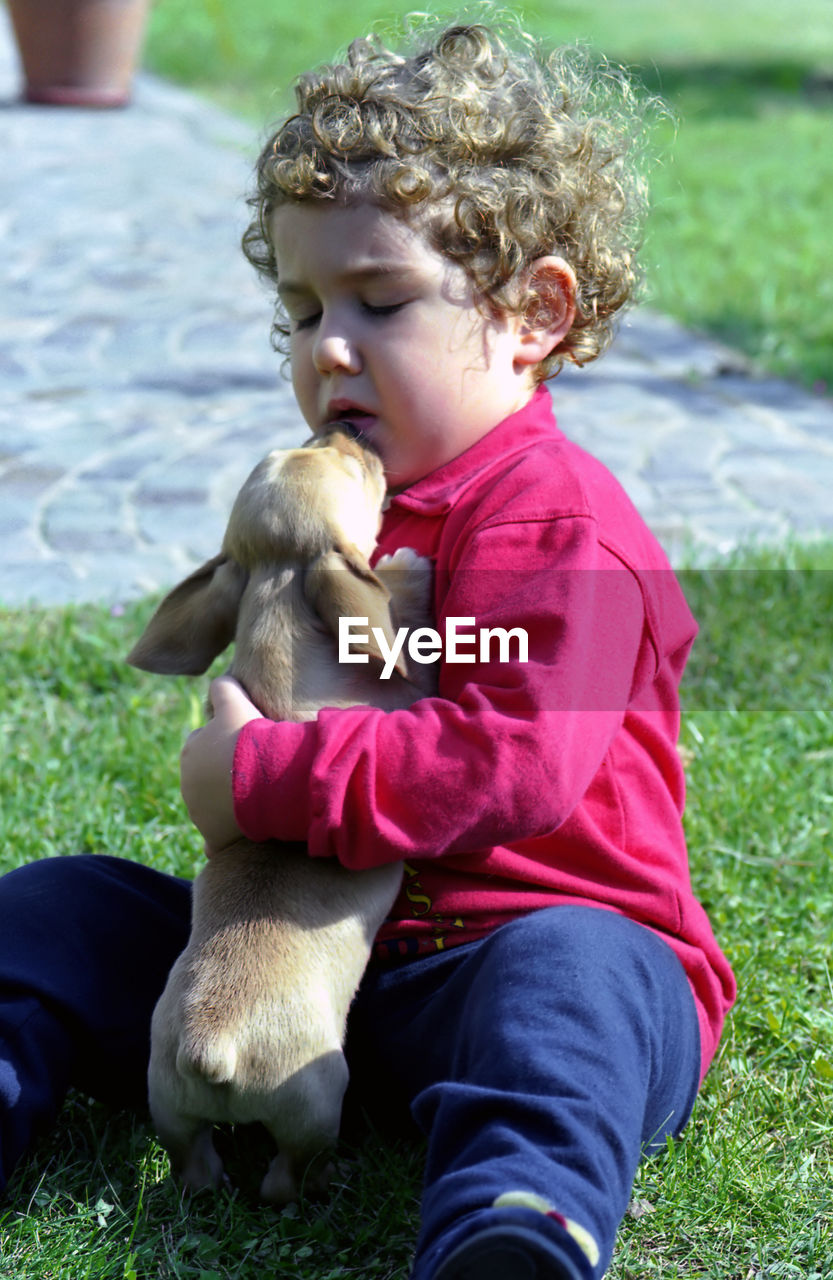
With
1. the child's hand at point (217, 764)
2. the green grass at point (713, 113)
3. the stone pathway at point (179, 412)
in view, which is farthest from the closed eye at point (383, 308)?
the stone pathway at point (179, 412)

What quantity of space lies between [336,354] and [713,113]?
13.6 meters

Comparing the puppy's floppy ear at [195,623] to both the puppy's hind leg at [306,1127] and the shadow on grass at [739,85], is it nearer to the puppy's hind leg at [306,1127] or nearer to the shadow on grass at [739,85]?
the puppy's hind leg at [306,1127]

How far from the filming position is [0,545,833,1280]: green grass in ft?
7.48

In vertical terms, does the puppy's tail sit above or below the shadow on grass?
above

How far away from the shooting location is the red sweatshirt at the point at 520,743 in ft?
7.18

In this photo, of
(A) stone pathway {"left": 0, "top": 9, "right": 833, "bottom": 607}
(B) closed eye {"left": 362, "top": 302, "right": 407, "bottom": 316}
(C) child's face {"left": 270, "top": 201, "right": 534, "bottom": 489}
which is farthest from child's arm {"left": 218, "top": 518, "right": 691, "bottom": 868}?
(A) stone pathway {"left": 0, "top": 9, "right": 833, "bottom": 607}

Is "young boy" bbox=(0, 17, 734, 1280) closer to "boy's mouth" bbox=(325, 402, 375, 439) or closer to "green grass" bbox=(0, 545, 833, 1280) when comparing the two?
"boy's mouth" bbox=(325, 402, 375, 439)

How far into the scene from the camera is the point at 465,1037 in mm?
2219

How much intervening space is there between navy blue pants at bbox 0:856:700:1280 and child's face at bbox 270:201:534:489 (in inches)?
33.6

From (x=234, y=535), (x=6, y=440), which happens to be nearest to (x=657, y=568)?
(x=234, y=535)

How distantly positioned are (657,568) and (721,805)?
1.14m

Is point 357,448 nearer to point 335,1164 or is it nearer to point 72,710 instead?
point 335,1164

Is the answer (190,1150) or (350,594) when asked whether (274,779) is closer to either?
(350,594)

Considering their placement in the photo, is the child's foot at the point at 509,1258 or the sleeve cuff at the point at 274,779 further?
the sleeve cuff at the point at 274,779
